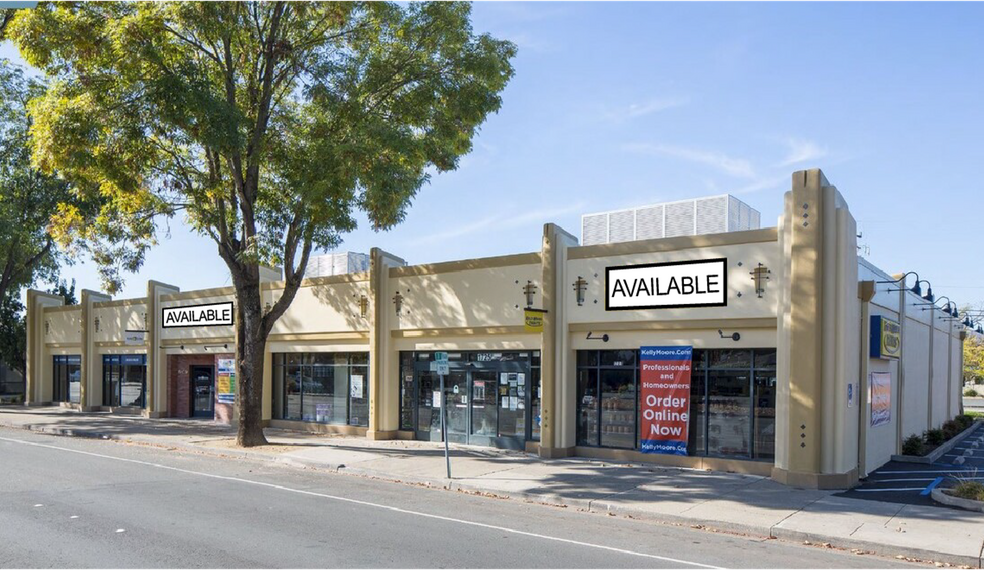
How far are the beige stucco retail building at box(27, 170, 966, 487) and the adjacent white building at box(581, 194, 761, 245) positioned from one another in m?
1.85

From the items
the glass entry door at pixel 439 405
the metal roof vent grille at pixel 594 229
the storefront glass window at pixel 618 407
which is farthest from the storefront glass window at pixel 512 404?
the metal roof vent grille at pixel 594 229

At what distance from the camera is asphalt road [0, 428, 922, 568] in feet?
29.7

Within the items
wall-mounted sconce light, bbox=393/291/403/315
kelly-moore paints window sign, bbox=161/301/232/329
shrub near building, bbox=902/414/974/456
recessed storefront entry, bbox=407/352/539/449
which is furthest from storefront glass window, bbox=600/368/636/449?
kelly-moore paints window sign, bbox=161/301/232/329

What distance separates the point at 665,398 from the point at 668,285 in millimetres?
2495

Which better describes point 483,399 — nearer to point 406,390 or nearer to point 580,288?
point 406,390

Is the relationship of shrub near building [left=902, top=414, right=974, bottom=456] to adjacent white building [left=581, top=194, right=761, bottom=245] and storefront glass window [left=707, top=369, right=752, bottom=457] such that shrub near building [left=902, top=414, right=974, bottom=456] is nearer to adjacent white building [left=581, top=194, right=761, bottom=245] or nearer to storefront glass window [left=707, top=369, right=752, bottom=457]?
storefront glass window [left=707, top=369, right=752, bottom=457]

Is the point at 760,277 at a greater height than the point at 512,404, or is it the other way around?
A: the point at 760,277

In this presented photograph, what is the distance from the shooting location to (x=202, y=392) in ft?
98.4

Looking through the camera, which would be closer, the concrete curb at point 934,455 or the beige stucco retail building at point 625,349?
the beige stucco retail building at point 625,349

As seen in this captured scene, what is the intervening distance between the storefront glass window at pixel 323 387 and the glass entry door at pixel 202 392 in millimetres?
4648

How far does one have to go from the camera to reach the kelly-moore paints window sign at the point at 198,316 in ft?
90.3

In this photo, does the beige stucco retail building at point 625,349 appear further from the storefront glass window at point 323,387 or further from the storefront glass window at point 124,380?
the storefront glass window at point 124,380

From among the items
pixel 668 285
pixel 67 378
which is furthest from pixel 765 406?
pixel 67 378

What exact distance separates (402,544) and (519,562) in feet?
5.35
